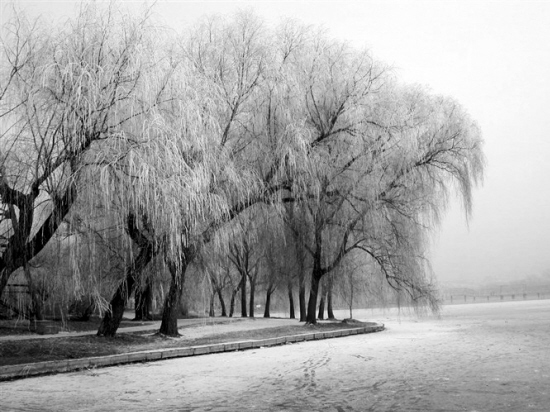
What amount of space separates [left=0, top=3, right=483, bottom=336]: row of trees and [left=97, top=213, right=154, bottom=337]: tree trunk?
60mm

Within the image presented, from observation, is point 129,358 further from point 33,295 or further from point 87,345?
point 33,295

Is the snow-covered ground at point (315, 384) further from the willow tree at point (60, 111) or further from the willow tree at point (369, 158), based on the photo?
the willow tree at point (369, 158)

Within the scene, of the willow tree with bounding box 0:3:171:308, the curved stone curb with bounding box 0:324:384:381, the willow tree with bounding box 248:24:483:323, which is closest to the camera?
the curved stone curb with bounding box 0:324:384:381

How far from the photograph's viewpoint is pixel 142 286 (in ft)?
49.2

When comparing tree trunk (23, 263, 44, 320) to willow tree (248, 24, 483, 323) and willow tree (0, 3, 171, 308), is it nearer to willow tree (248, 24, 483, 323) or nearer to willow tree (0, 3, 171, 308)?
willow tree (0, 3, 171, 308)

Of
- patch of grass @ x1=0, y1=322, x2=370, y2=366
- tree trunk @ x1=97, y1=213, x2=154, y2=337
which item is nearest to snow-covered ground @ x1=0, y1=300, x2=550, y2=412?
patch of grass @ x1=0, y1=322, x2=370, y2=366

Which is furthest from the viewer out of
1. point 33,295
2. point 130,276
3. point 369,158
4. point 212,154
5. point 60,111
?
point 369,158

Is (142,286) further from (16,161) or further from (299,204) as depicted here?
(299,204)

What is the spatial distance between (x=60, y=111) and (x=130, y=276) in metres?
5.33

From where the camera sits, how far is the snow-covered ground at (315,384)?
669cm

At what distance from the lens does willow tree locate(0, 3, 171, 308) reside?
38.2 feet

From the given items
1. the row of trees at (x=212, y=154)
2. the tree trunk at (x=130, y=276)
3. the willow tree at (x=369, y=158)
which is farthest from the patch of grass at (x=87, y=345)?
the willow tree at (x=369, y=158)

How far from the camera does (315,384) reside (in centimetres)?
823

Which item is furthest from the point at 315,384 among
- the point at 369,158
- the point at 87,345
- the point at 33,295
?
the point at 369,158
